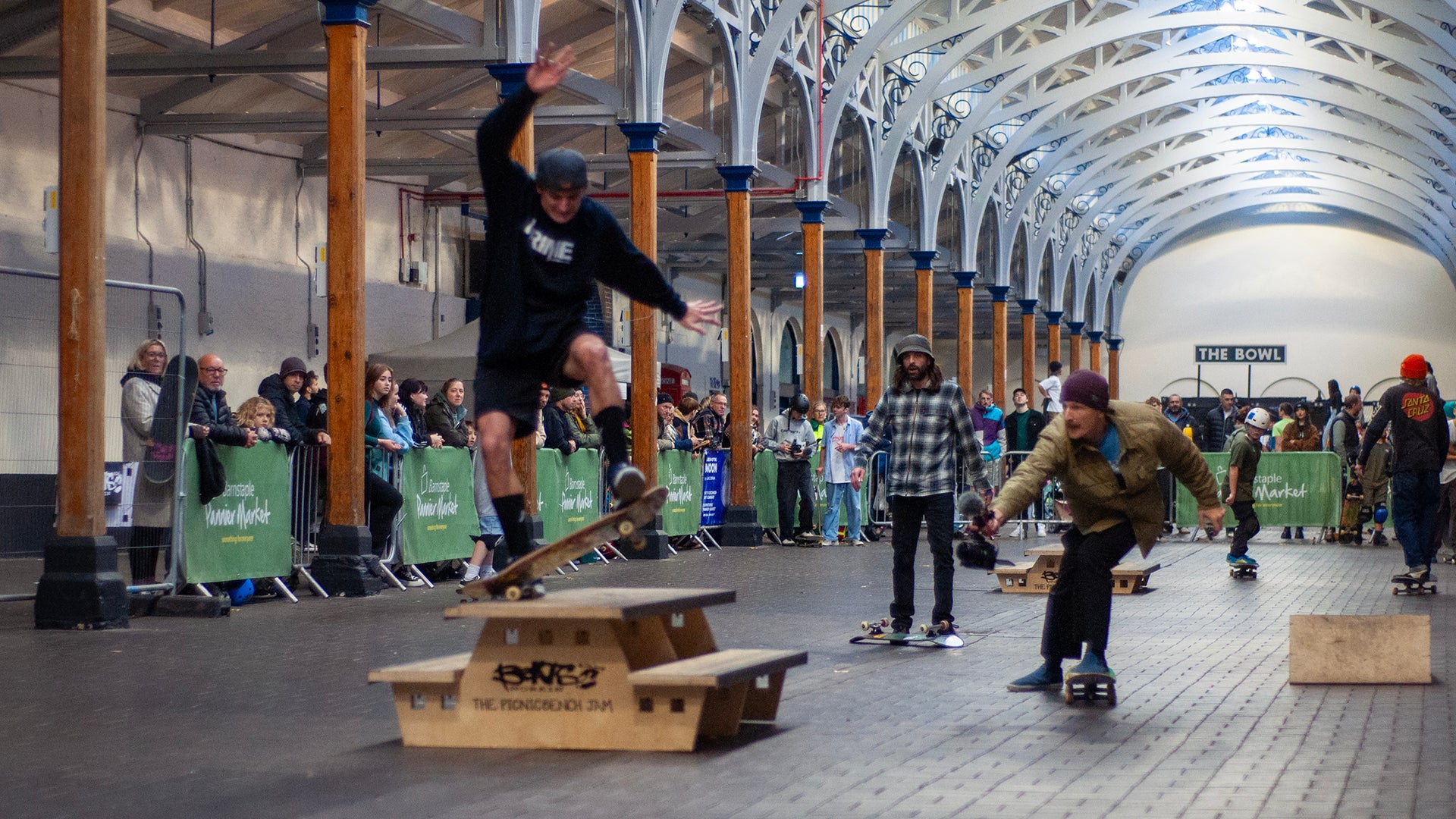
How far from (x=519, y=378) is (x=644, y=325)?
42.3ft

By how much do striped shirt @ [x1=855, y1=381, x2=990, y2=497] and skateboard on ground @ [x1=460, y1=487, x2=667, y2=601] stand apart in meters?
3.70

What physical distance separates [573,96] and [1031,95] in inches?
505

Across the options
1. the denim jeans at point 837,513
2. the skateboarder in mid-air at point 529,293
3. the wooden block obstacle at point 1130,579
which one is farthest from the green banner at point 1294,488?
the skateboarder in mid-air at point 529,293

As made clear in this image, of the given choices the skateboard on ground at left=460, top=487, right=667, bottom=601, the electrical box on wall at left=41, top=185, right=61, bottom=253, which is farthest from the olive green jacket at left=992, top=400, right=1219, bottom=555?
the electrical box on wall at left=41, top=185, right=61, bottom=253

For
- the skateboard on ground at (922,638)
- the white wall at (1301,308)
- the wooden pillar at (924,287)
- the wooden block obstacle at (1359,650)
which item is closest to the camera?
the wooden block obstacle at (1359,650)

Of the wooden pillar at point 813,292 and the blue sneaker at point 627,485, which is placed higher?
the wooden pillar at point 813,292

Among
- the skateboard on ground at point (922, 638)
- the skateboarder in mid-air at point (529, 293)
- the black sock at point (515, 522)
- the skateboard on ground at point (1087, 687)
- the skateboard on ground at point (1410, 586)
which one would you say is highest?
the skateboarder in mid-air at point (529, 293)

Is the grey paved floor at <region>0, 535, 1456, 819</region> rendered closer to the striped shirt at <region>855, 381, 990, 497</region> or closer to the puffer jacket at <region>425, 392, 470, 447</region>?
the striped shirt at <region>855, 381, 990, 497</region>

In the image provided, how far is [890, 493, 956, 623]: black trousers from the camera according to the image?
405 inches

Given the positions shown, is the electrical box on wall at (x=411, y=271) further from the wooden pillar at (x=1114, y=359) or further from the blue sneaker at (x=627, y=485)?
the wooden pillar at (x=1114, y=359)

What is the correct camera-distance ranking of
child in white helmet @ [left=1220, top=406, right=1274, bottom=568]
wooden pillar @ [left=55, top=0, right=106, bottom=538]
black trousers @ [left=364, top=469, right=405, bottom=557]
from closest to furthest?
1. wooden pillar @ [left=55, top=0, right=106, bottom=538]
2. black trousers @ [left=364, top=469, right=405, bottom=557]
3. child in white helmet @ [left=1220, top=406, right=1274, bottom=568]

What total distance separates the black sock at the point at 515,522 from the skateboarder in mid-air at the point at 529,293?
2 cm

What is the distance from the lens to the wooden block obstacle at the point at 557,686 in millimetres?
6434

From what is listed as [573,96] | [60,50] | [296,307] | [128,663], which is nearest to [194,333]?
[296,307]
